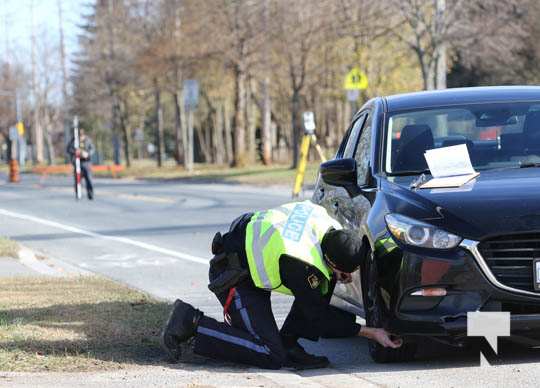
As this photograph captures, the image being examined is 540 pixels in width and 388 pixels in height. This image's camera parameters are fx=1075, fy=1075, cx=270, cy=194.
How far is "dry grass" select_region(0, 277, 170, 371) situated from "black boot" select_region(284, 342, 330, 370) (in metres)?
0.83

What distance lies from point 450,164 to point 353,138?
154 centimetres

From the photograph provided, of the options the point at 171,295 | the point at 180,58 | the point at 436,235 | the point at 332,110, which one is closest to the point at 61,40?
the point at 332,110

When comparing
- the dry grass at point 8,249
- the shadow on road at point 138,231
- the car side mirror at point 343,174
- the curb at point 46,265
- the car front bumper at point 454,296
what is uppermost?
the car side mirror at point 343,174

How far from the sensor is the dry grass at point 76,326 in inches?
256

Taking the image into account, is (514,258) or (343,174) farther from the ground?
(343,174)

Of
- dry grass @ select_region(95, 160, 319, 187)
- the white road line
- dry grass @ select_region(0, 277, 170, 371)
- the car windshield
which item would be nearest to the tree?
dry grass @ select_region(95, 160, 319, 187)

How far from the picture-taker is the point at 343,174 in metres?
7.16

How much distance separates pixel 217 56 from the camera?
4494cm

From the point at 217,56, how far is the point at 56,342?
126 feet

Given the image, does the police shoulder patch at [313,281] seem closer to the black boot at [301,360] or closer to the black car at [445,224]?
the black car at [445,224]

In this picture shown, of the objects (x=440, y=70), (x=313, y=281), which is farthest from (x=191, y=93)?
(x=313, y=281)

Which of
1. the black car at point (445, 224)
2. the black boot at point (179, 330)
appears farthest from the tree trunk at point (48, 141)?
the black boot at point (179, 330)

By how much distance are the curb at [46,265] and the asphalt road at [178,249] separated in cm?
26

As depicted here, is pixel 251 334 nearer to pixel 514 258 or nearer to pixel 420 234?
pixel 420 234
